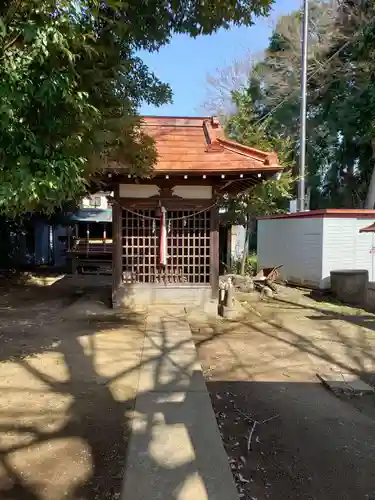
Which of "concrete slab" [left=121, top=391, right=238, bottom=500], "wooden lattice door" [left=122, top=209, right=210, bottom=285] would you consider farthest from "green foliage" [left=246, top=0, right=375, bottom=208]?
"concrete slab" [left=121, top=391, right=238, bottom=500]

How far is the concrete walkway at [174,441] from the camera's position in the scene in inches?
104

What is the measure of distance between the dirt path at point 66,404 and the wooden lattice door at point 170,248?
5.57 ft

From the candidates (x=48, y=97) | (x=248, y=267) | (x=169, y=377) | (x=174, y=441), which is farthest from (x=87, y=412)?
(x=248, y=267)

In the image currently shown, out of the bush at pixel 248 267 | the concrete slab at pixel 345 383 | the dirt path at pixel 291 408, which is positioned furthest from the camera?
the bush at pixel 248 267

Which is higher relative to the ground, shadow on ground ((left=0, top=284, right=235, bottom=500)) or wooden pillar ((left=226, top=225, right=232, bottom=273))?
wooden pillar ((left=226, top=225, right=232, bottom=273))

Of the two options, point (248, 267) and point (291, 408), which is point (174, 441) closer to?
point (291, 408)

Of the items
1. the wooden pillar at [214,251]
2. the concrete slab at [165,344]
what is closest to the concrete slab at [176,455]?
the concrete slab at [165,344]

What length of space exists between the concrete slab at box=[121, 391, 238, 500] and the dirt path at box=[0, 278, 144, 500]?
207 mm

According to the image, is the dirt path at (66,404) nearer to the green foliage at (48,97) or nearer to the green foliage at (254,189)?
the green foliage at (48,97)

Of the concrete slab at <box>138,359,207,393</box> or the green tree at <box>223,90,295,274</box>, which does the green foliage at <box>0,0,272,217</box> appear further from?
the green tree at <box>223,90,295,274</box>

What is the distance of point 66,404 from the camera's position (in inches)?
169

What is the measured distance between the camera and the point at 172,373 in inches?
194

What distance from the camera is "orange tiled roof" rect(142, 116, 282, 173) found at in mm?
8687

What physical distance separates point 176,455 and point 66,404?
5.51 ft
